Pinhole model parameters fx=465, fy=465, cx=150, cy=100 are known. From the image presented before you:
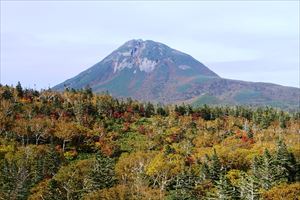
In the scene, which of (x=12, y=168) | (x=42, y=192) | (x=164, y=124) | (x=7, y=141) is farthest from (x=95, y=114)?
(x=42, y=192)

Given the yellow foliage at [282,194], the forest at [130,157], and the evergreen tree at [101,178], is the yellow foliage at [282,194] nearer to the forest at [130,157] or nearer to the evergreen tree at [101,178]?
the forest at [130,157]

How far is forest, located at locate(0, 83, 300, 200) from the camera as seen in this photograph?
88.6 meters

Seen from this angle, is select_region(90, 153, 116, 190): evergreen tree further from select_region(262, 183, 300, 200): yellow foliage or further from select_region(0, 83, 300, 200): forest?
select_region(262, 183, 300, 200): yellow foliage

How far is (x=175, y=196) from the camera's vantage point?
83.1 meters

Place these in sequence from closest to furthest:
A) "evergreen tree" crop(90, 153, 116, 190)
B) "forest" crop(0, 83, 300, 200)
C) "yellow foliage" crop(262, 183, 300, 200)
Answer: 1. "yellow foliage" crop(262, 183, 300, 200)
2. "forest" crop(0, 83, 300, 200)
3. "evergreen tree" crop(90, 153, 116, 190)

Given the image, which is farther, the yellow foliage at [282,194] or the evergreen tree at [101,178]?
the evergreen tree at [101,178]

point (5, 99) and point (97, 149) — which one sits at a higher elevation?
point (5, 99)

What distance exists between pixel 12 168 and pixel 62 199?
22.7m

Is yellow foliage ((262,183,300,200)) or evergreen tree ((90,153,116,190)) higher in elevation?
evergreen tree ((90,153,116,190))

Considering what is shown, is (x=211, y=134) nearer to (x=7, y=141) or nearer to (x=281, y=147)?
(x=281, y=147)

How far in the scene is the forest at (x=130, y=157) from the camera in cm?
8862

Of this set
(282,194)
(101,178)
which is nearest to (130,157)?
(101,178)

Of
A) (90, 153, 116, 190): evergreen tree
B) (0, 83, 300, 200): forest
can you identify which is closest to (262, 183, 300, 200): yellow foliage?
(0, 83, 300, 200): forest

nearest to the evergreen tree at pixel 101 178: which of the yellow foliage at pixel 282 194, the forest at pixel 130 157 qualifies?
the forest at pixel 130 157
